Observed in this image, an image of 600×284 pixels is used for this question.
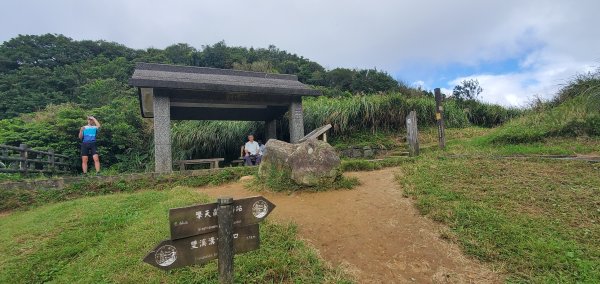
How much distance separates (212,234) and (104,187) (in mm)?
5870

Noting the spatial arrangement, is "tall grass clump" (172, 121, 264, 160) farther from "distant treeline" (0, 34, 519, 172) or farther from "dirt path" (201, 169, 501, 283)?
"dirt path" (201, 169, 501, 283)

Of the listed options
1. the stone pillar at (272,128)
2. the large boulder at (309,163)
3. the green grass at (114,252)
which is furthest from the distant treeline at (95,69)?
the green grass at (114,252)

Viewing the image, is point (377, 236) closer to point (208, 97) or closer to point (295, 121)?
point (295, 121)

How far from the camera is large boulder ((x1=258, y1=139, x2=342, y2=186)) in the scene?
5.79 m

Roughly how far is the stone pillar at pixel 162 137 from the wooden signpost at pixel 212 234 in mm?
6061

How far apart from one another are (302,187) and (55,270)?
144 inches

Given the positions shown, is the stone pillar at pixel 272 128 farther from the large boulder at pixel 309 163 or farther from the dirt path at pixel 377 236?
the dirt path at pixel 377 236

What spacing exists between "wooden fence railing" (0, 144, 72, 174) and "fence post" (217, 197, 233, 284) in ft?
24.4

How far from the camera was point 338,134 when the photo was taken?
39.0 ft

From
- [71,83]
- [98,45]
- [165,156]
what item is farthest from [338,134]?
[98,45]

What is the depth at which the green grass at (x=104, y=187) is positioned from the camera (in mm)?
6168

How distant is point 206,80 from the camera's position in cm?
906

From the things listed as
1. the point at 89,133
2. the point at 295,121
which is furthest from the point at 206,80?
the point at 89,133

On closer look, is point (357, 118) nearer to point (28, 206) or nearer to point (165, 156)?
point (165, 156)
